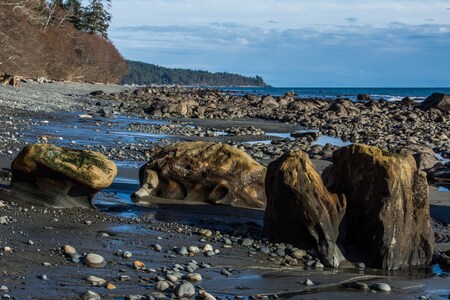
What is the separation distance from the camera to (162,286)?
5168 mm

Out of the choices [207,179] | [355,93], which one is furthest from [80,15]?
[207,179]

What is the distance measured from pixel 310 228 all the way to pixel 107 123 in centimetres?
1590

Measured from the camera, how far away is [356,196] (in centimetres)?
715

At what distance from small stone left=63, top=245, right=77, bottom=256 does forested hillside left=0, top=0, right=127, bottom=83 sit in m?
38.5

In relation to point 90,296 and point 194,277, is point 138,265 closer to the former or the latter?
point 194,277

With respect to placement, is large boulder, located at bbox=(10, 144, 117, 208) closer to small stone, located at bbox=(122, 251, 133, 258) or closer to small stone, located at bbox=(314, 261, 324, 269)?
small stone, located at bbox=(122, 251, 133, 258)

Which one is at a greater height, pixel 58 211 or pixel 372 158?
pixel 372 158

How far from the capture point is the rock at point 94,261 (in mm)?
5621

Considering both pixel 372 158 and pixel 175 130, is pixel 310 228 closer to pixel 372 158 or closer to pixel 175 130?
pixel 372 158

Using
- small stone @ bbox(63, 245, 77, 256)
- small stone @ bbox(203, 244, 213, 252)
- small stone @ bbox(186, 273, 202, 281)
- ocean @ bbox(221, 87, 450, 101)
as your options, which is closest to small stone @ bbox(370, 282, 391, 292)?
small stone @ bbox(186, 273, 202, 281)

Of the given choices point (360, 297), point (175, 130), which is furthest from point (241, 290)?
point (175, 130)

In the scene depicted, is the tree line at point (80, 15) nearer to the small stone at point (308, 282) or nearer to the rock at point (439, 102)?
the rock at point (439, 102)

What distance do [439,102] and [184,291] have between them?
37517 millimetres

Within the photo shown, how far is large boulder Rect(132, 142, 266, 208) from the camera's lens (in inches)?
361
